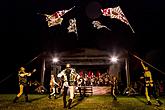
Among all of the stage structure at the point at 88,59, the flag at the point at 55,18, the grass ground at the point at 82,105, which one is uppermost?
the flag at the point at 55,18

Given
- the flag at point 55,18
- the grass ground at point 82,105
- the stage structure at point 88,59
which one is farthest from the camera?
the stage structure at point 88,59

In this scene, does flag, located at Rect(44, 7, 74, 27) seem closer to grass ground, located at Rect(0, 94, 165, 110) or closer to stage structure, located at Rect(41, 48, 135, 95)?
stage structure, located at Rect(41, 48, 135, 95)

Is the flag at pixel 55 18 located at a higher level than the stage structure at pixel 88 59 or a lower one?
higher

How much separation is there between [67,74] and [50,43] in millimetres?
13372

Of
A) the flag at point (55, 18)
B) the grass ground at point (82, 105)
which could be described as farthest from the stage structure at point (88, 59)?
the grass ground at point (82, 105)

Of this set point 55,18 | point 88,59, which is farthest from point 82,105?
point 88,59

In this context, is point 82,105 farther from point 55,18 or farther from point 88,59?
point 88,59

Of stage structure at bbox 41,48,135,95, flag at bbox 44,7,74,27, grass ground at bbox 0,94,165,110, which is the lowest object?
grass ground at bbox 0,94,165,110

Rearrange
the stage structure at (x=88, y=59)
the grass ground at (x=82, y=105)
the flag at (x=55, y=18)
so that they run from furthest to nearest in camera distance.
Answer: the stage structure at (x=88, y=59), the flag at (x=55, y=18), the grass ground at (x=82, y=105)

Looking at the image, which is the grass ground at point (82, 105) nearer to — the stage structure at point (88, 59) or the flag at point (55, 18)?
the flag at point (55, 18)

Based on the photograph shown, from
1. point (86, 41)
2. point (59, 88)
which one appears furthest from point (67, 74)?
point (86, 41)

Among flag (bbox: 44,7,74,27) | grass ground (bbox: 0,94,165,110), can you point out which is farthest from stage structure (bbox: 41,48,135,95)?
grass ground (bbox: 0,94,165,110)

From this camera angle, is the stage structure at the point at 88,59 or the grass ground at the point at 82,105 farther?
the stage structure at the point at 88,59

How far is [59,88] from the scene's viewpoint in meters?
24.0
